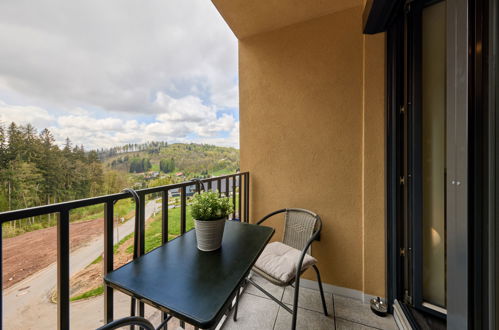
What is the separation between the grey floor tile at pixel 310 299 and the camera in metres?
1.67

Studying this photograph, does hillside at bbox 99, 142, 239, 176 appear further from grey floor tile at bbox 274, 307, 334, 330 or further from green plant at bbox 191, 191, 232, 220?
grey floor tile at bbox 274, 307, 334, 330

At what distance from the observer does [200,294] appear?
685mm

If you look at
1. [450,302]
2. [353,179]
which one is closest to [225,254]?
[450,302]

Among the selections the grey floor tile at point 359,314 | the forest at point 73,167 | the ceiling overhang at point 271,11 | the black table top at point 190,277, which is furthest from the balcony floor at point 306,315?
the ceiling overhang at point 271,11

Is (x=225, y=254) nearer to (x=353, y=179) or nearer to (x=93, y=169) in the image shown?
(x=353, y=179)

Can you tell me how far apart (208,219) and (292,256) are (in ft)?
3.20

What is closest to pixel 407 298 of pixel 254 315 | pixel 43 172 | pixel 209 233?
→ pixel 254 315

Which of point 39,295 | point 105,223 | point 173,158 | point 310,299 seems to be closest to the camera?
point 105,223

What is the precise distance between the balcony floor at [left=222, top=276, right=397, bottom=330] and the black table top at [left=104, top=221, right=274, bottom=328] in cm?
95

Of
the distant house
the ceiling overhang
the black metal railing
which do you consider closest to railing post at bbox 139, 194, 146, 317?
the black metal railing

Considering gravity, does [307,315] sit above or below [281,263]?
below

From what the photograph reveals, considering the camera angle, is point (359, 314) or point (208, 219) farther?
point (359, 314)

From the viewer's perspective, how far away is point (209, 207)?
3.34 ft

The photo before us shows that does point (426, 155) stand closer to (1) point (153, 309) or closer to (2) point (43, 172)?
(1) point (153, 309)
